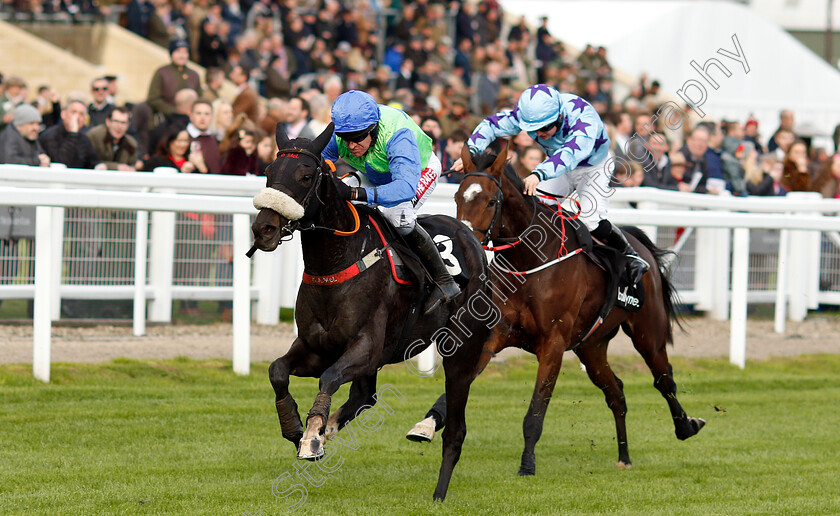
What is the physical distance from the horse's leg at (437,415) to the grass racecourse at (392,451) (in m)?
0.21

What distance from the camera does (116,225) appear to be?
306 inches

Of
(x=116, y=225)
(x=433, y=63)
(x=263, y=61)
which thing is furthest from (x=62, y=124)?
(x=433, y=63)

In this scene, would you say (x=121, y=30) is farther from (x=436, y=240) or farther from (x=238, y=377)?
(x=436, y=240)

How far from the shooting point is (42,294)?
6734 millimetres

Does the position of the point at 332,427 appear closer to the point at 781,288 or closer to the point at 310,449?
the point at 310,449

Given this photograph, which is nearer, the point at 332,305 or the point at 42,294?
the point at 332,305

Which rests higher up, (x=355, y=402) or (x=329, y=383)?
(x=329, y=383)

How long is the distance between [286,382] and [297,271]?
3710 millimetres

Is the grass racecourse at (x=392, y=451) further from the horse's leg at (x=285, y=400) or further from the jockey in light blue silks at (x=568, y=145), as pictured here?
the jockey in light blue silks at (x=568, y=145)

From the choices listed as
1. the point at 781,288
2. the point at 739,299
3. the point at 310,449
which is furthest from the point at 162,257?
the point at 781,288

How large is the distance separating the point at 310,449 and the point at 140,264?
363 cm

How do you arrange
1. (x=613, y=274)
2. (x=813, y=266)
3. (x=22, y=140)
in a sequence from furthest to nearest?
(x=813, y=266) < (x=22, y=140) < (x=613, y=274)

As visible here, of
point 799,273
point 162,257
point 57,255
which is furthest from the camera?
point 799,273

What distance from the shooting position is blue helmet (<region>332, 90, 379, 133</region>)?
4938 millimetres
